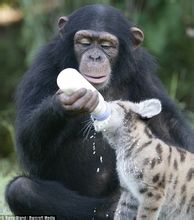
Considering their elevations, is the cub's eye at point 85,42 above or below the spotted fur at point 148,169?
above

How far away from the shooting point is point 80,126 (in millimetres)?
8039

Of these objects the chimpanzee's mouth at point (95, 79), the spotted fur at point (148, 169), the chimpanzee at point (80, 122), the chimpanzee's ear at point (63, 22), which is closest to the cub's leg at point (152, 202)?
the spotted fur at point (148, 169)

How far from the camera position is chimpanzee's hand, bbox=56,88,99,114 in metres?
6.73

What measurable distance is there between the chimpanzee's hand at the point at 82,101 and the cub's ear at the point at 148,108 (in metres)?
0.32

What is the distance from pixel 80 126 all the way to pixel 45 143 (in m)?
0.39

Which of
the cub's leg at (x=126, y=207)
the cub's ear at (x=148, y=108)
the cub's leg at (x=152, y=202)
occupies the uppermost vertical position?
the cub's ear at (x=148, y=108)

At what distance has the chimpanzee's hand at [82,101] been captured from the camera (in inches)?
265

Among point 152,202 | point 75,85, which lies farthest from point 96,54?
point 152,202

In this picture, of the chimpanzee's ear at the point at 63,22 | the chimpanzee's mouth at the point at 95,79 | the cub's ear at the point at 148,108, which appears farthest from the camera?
the chimpanzee's ear at the point at 63,22

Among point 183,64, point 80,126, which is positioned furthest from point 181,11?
point 80,126

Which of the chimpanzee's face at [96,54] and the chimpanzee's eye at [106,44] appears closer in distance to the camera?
the chimpanzee's face at [96,54]

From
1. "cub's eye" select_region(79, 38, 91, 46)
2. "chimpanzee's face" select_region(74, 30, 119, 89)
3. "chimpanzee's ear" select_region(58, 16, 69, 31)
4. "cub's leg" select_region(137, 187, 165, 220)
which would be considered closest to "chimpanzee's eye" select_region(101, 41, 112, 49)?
"chimpanzee's face" select_region(74, 30, 119, 89)

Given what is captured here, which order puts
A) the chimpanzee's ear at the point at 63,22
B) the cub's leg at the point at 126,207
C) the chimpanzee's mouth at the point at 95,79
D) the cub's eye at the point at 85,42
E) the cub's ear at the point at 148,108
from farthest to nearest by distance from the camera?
1. the chimpanzee's ear at the point at 63,22
2. the cub's eye at the point at 85,42
3. the chimpanzee's mouth at the point at 95,79
4. the cub's leg at the point at 126,207
5. the cub's ear at the point at 148,108

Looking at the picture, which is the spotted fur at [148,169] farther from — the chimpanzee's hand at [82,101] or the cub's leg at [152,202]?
the chimpanzee's hand at [82,101]
